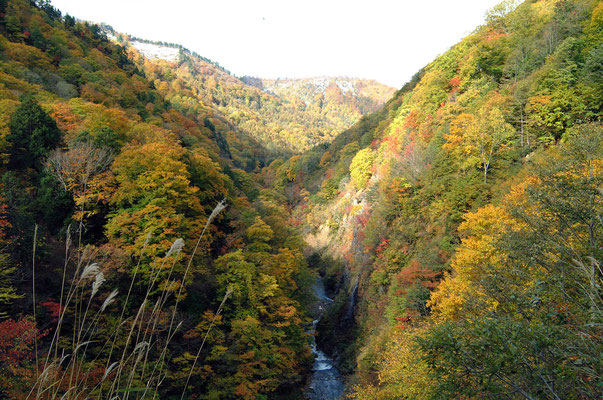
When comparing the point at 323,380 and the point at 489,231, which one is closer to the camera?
the point at 489,231

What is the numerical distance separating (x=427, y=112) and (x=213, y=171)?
88.5 ft

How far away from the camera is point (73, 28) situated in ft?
174

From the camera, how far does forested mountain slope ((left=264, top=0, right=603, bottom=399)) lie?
6451 millimetres

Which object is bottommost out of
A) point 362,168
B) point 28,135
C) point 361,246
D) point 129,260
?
point 361,246

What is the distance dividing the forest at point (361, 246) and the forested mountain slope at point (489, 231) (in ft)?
0.41

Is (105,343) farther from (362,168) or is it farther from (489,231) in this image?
(362,168)

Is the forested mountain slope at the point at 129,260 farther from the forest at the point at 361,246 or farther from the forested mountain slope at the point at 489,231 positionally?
the forested mountain slope at the point at 489,231

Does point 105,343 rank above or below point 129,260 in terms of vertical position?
above

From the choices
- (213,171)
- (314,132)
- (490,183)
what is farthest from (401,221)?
(314,132)

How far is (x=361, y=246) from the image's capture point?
1487 inches

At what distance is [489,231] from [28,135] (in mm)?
29108

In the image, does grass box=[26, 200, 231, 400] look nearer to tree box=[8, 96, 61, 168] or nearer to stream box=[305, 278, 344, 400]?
tree box=[8, 96, 61, 168]

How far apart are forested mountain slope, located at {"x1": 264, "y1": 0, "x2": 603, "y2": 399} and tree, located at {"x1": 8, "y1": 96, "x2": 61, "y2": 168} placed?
25.1m

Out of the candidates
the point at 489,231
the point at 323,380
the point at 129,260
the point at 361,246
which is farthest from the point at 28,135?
the point at 361,246
